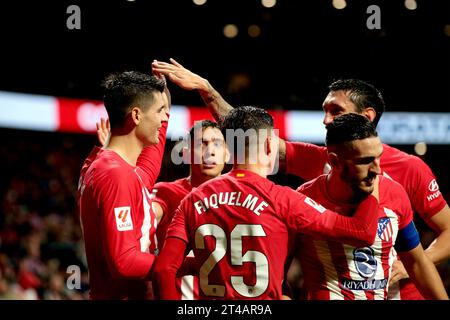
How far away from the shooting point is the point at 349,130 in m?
2.73

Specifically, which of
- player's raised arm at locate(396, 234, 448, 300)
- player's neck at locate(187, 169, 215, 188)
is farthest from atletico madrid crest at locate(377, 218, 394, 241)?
player's neck at locate(187, 169, 215, 188)

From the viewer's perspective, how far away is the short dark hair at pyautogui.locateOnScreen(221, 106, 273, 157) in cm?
269

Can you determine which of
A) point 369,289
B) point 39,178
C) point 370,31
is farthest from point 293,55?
point 369,289

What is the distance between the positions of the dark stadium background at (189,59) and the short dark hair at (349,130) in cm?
709

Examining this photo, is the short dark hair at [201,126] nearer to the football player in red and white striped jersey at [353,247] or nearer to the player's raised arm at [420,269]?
the football player in red and white striped jersey at [353,247]

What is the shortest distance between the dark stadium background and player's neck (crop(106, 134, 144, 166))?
6532 millimetres

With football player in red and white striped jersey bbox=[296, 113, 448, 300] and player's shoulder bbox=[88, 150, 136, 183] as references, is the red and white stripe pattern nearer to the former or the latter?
football player in red and white striped jersey bbox=[296, 113, 448, 300]

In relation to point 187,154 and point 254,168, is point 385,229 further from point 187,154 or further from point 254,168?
point 187,154

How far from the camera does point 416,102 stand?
12.6 m

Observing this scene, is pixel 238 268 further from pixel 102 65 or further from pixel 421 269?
A: pixel 102 65

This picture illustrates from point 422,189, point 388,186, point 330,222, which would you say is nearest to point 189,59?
point 422,189

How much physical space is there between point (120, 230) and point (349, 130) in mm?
1089

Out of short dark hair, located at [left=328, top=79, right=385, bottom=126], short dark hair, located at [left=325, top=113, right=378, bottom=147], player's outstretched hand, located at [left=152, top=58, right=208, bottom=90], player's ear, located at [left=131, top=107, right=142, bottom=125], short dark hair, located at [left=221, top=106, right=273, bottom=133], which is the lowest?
short dark hair, located at [left=325, top=113, right=378, bottom=147]
